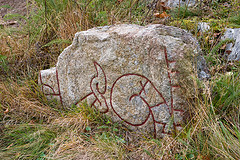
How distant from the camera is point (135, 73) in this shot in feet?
6.62

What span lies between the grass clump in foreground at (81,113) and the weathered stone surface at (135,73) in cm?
13

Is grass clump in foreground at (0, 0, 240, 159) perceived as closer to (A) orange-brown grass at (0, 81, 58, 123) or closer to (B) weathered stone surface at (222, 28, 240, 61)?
(A) orange-brown grass at (0, 81, 58, 123)

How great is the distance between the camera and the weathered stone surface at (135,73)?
183 cm

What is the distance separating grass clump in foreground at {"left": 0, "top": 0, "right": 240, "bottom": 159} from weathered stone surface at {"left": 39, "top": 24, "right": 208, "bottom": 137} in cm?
13

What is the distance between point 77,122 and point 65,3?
6.60ft

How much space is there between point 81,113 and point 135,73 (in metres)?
0.70

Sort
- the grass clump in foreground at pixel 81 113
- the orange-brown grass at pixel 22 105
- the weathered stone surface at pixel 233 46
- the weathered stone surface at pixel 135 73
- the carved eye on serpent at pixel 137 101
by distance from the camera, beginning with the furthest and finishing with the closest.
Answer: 1. the weathered stone surface at pixel 233 46
2. the orange-brown grass at pixel 22 105
3. the carved eye on serpent at pixel 137 101
4. the weathered stone surface at pixel 135 73
5. the grass clump in foreground at pixel 81 113

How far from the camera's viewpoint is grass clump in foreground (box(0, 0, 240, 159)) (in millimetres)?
1718

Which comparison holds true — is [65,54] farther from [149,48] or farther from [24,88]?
[149,48]

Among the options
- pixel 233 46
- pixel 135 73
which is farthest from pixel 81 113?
pixel 233 46

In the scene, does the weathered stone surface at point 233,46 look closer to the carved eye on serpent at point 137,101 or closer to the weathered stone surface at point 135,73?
the weathered stone surface at point 135,73

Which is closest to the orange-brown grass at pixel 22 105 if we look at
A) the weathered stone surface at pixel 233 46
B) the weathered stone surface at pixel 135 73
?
the weathered stone surface at pixel 135 73

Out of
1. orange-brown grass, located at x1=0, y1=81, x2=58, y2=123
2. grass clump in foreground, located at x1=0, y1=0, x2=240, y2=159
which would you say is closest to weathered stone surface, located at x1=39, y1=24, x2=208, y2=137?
grass clump in foreground, located at x1=0, y1=0, x2=240, y2=159

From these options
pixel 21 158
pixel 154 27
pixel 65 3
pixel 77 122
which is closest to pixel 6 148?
pixel 21 158
